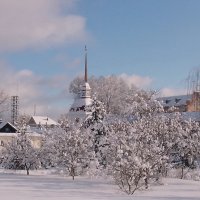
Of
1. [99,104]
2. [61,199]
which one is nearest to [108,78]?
[99,104]

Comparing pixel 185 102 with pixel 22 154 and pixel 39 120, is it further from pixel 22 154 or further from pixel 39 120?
pixel 22 154

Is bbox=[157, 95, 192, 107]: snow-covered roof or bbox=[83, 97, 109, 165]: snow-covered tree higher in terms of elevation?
bbox=[157, 95, 192, 107]: snow-covered roof

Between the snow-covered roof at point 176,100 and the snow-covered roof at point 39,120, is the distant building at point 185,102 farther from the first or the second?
the snow-covered roof at point 39,120

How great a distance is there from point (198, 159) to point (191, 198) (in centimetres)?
1723

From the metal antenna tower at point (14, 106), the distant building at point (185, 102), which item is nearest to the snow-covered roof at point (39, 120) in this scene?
the metal antenna tower at point (14, 106)

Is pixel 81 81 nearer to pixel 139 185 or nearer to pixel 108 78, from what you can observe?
pixel 108 78

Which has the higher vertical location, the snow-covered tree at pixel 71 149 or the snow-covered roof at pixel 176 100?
the snow-covered roof at pixel 176 100

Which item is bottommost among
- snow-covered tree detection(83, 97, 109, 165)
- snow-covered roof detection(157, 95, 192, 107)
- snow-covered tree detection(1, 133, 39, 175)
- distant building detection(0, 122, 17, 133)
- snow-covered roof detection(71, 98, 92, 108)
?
snow-covered tree detection(1, 133, 39, 175)

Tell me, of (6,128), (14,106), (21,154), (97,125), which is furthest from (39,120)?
(97,125)

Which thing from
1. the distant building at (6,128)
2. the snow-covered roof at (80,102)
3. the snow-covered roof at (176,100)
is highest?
the snow-covered roof at (176,100)

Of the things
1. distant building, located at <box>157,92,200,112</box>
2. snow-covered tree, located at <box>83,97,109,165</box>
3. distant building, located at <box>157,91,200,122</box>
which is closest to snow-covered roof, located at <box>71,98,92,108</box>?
distant building, located at <box>157,91,200,122</box>

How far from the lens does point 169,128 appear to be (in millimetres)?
32594

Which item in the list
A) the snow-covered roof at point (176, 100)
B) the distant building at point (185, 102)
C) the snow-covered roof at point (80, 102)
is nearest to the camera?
the snow-covered roof at point (80, 102)

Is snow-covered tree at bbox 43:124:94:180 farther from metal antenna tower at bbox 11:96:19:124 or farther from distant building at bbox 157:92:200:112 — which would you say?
metal antenna tower at bbox 11:96:19:124
